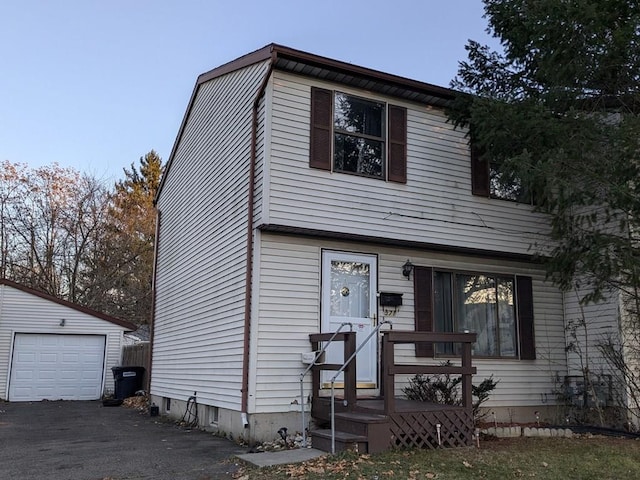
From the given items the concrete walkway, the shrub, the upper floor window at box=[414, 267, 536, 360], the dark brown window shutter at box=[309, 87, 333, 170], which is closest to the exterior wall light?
the upper floor window at box=[414, 267, 536, 360]

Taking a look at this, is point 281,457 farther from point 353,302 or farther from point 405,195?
point 405,195

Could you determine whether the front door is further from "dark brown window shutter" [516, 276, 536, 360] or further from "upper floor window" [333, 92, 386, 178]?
"dark brown window shutter" [516, 276, 536, 360]

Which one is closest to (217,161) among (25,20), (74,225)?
(25,20)

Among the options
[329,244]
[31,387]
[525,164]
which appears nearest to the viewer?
[525,164]

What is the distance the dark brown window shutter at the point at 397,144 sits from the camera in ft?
30.8

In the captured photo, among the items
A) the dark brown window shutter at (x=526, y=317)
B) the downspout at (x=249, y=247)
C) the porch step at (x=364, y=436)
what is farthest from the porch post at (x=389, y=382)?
the dark brown window shutter at (x=526, y=317)

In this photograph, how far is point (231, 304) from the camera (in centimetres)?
891

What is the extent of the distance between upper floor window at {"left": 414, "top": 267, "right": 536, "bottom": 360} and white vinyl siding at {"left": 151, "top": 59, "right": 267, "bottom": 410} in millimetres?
2991

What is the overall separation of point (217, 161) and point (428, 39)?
7.07 m

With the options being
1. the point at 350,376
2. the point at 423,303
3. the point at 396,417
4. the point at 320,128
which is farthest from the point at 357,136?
the point at 396,417

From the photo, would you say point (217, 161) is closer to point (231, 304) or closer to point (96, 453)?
point (231, 304)

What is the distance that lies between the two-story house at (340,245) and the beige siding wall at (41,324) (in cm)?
821

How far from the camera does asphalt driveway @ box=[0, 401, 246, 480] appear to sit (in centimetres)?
632

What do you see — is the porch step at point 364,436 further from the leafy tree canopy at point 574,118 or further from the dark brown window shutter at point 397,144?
the dark brown window shutter at point 397,144
